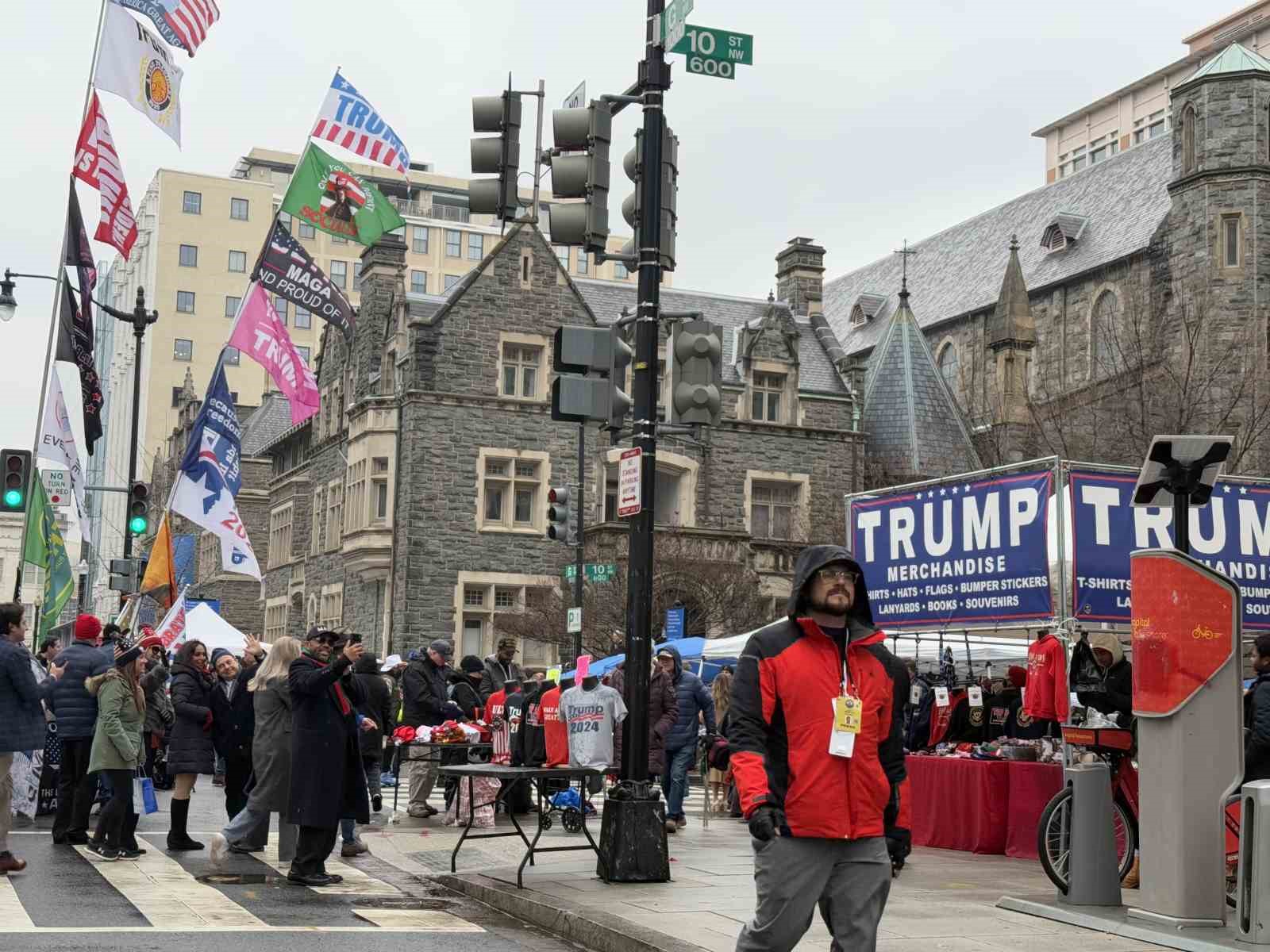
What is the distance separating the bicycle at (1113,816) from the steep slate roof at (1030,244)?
43431 millimetres

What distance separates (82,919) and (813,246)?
4203 cm

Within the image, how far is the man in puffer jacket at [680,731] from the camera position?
16609mm

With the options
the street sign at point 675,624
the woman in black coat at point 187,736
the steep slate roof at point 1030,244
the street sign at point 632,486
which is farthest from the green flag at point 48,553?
the steep slate roof at point 1030,244

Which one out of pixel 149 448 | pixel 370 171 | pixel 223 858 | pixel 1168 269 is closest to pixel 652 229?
pixel 223 858

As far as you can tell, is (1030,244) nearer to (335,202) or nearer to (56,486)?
(56,486)

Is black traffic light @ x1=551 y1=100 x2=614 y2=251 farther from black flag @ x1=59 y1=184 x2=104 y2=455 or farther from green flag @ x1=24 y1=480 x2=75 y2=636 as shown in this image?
green flag @ x1=24 y1=480 x2=75 y2=636

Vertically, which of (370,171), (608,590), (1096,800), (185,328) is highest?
(370,171)

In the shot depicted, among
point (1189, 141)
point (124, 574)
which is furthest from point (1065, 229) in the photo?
point (124, 574)

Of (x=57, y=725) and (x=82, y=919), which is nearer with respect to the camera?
(x=82, y=919)

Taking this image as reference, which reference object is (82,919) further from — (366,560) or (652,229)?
(366,560)

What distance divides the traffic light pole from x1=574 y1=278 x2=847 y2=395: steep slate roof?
30.7m

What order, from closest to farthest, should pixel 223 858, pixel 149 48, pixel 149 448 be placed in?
pixel 223 858
pixel 149 48
pixel 149 448

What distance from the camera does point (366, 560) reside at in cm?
4009

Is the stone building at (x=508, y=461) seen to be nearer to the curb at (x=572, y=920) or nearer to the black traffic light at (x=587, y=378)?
the black traffic light at (x=587, y=378)
